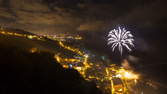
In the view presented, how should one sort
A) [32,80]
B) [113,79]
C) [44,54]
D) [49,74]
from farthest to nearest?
[113,79]
[44,54]
[49,74]
[32,80]

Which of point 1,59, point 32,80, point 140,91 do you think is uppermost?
point 1,59

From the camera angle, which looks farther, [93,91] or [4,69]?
[93,91]

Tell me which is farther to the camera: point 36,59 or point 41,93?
point 36,59

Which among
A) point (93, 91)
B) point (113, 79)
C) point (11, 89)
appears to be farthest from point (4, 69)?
point (113, 79)

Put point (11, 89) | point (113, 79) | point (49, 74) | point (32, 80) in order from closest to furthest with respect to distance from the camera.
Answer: point (11, 89), point (32, 80), point (49, 74), point (113, 79)

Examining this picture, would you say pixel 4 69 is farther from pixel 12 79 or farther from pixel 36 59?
pixel 36 59

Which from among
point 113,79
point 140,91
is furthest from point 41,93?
point 140,91

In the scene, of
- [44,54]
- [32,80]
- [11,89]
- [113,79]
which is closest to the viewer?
[11,89]

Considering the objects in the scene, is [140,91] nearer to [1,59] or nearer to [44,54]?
[44,54]

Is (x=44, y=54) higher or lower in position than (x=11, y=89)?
higher
